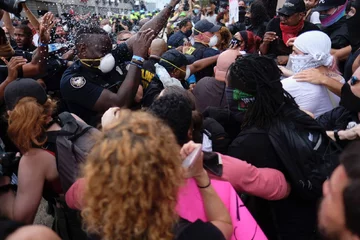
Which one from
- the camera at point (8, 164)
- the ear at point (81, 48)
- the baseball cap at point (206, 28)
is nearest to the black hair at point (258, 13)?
the baseball cap at point (206, 28)

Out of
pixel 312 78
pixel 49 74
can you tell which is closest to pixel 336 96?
pixel 312 78

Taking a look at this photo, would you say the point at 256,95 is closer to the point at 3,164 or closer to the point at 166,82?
the point at 166,82

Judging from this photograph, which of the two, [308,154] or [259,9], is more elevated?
[308,154]

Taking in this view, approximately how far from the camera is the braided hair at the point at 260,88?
1.92m

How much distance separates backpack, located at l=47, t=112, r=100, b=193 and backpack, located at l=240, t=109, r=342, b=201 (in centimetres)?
106

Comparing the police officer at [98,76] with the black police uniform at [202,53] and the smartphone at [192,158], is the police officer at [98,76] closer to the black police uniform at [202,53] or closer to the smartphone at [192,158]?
the smartphone at [192,158]

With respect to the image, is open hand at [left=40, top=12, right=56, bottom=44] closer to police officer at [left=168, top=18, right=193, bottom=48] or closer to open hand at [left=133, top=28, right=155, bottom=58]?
open hand at [left=133, top=28, right=155, bottom=58]

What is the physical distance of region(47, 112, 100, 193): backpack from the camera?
1.90 metres

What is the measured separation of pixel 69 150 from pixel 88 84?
33.4 inches

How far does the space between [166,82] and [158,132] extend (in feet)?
5.93

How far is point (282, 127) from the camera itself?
6.01ft

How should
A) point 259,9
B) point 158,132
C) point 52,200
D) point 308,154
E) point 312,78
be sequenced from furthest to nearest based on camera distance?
point 259,9 < point 312,78 < point 52,200 < point 308,154 < point 158,132

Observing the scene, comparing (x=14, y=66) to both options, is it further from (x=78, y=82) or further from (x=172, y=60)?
(x=172, y=60)

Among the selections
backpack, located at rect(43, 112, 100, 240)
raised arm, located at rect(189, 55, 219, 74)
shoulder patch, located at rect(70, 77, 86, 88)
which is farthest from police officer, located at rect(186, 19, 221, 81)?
backpack, located at rect(43, 112, 100, 240)
